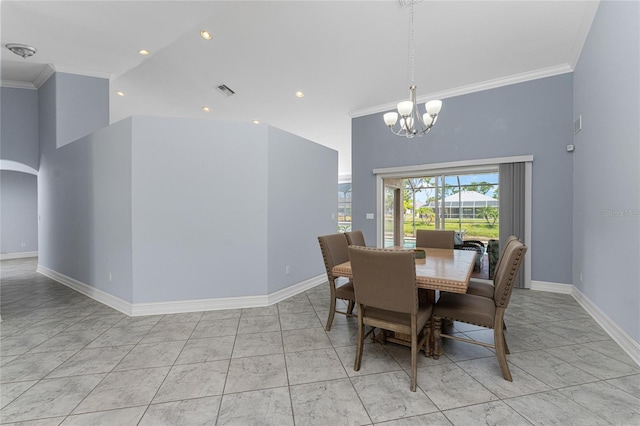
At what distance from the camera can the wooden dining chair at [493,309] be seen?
188 cm

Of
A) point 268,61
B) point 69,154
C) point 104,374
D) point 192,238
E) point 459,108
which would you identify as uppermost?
point 268,61

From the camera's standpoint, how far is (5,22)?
127 inches

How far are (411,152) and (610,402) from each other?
404 centimetres

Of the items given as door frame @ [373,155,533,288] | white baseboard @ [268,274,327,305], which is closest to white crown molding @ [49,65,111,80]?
white baseboard @ [268,274,327,305]

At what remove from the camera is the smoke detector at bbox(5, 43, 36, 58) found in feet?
12.2

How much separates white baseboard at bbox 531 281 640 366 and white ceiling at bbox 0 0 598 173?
3.10 meters

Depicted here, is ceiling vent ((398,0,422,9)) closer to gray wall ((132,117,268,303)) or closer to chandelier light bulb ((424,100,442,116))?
Result: chandelier light bulb ((424,100,442,116))

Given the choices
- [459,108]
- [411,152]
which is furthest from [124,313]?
[459,108]

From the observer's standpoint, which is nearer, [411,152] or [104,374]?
[104,374]

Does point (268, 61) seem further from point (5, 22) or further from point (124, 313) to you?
point (124, 313)

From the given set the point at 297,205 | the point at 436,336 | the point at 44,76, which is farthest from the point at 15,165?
the point at 436,336

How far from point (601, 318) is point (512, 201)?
6.30 ft

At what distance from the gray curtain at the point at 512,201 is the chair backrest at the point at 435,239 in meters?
1.35

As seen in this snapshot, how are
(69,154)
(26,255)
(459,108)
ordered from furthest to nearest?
(26,255) < (459,108) < (69,154)
